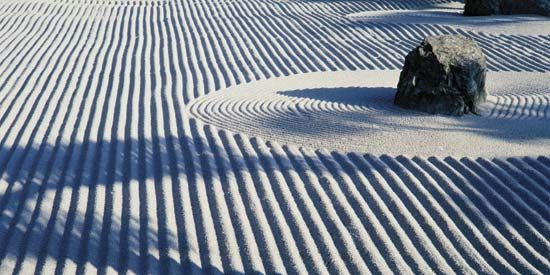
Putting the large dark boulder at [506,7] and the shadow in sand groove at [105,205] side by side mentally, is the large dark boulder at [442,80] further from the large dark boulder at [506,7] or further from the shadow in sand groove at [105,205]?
the large dark boulder at [506,7]

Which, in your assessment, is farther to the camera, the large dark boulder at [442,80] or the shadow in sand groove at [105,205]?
the large dark boulder at [442,80]

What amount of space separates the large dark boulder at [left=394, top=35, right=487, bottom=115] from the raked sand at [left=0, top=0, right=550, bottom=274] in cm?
22

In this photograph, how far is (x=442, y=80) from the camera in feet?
22.5

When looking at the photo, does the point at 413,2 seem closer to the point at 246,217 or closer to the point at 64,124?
the point at 64,124

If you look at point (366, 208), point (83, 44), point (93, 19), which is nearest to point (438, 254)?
point (366, 208)

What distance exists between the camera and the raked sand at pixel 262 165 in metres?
4.14

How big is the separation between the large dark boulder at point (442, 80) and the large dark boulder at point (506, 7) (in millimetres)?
5286

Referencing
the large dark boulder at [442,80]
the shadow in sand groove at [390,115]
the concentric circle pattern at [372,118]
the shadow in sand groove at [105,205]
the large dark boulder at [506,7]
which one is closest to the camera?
the shadow in sand groove at [105,205]

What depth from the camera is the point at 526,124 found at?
632 centimetres

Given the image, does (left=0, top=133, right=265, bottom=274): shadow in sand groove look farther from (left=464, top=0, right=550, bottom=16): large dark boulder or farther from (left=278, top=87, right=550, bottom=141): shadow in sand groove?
(left=464, top=0, right=550, bottom=16): large dark boulder

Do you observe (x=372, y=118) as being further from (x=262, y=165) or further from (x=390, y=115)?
(x=262, y=165)

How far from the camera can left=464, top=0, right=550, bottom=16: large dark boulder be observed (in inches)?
472

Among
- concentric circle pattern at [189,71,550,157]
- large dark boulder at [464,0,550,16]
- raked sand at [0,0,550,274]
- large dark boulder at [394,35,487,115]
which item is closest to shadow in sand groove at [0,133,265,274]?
raked sand at [0,0,550,274]

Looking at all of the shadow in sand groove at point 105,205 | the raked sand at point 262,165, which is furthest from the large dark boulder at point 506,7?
the shadow in sand groove at point 105,205
